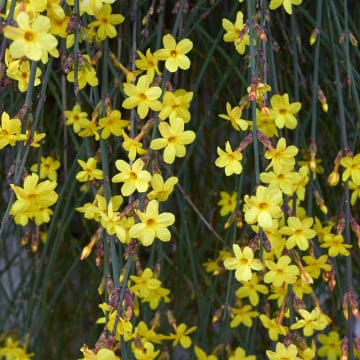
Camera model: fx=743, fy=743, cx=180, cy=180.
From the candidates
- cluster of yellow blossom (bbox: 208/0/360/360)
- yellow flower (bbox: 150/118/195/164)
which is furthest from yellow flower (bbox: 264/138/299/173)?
yellow flower (bbox: 150/118/195/164)

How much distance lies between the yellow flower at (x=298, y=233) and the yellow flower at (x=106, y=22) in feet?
1.25

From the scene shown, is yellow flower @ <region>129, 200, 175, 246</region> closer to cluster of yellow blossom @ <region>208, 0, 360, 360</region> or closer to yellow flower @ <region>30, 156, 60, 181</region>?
cluster of yellow blossom @ <region>208, 0, 360, 360</region>

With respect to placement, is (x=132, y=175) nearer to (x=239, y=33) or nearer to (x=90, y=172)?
(x=90, y=172)

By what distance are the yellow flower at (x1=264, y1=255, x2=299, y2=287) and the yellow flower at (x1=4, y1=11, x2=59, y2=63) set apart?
1.44 feet

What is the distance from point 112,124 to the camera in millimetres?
1103

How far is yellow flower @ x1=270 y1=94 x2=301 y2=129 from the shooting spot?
112 cm

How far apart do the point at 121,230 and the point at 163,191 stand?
3.0 inches

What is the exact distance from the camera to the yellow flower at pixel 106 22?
1106 millimetres

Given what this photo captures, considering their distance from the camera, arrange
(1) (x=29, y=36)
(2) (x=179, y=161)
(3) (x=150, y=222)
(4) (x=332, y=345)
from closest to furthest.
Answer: (1) (x=29, y=36) → (3) (x=150, y=222) → (4) (x=332, y=345) → (2) (x=179, y=161)

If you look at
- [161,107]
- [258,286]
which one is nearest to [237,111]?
[161,107]

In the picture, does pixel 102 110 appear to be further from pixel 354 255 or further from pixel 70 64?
pixel 354 255

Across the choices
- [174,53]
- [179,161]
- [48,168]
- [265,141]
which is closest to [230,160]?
[265,141]

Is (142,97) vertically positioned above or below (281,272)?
above

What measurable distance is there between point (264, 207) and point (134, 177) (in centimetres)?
17
